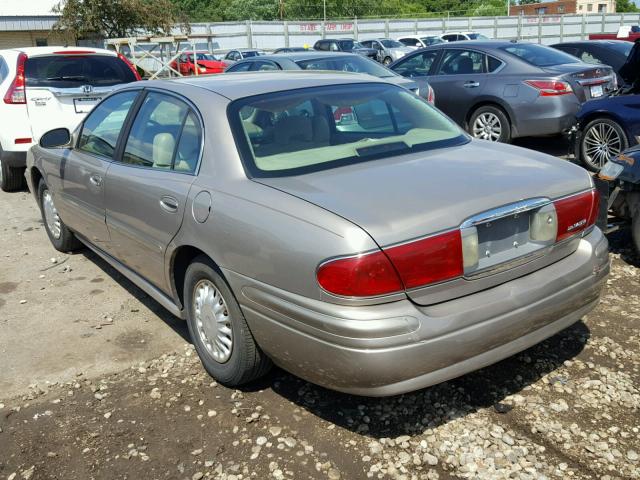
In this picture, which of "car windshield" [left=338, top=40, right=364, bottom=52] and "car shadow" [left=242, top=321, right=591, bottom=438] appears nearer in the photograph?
"car shadow" [left=242, top=321, right=591, bottom=438]

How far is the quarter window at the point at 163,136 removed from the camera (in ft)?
11.9

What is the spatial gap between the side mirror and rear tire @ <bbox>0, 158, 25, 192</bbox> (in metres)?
3.49

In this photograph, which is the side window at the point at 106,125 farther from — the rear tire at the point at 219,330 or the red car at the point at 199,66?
the red car at the point at 199,66

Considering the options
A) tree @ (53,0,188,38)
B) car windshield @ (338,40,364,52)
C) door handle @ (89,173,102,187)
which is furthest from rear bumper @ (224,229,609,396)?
tree @ (53,0,188,38)

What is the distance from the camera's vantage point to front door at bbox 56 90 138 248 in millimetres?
4465

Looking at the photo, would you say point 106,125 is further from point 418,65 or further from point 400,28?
point 400,28

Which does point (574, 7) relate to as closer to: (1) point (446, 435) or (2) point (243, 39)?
(2) point (243, 39)

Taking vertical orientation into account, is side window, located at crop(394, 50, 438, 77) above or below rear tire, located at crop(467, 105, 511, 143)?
above

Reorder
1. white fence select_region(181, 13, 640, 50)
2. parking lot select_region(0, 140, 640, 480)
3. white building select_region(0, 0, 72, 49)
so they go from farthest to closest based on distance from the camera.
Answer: white fence select_region(181, 13, 640, 50) < white building select_region(0, 0, 72, 49) < parking lot select_region(0, 140, 640, 480)

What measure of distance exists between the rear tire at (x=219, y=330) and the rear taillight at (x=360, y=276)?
0.73m

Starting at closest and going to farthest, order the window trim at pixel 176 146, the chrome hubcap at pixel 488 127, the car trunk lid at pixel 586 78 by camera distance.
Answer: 1. the window trim at pixel 176 146
2. the car trunk lid at pixel 586 78
3. the chrome hubcap at pixel 488 127

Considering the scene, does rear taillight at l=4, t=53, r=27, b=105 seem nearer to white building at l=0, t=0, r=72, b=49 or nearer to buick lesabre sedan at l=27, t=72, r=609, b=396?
buick lesabre sedan at l=27, t=72, r=609, b=396

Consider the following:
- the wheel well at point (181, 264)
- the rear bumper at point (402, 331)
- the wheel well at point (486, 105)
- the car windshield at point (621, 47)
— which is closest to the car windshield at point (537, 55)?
the wheel well at point (486, 105)

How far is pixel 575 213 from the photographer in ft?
10.5
